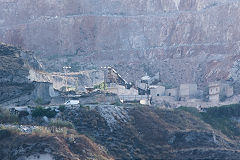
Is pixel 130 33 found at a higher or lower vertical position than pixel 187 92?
higher

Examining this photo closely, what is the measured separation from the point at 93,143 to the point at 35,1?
5782 centimetres

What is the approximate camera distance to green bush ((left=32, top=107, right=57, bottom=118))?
152 feet

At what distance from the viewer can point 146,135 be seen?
→ 4691cm

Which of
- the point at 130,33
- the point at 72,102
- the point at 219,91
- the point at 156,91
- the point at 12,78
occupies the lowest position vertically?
the point at 219,91

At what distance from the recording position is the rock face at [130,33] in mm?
85375

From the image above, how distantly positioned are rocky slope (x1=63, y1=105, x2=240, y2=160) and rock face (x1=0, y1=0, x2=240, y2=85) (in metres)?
31.8

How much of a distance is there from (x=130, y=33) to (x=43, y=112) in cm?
4840

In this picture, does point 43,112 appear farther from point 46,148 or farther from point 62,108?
point 46,148

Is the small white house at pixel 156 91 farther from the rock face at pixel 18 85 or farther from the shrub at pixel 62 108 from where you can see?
the shrub at pixel 62 108

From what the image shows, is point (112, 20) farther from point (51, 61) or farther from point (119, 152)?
point (119, 152)

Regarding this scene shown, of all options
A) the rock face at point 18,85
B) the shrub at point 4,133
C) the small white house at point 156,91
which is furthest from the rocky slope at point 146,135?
the small white house at point 156,91

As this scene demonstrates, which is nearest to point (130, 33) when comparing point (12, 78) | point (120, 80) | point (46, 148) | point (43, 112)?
point (120, 80)

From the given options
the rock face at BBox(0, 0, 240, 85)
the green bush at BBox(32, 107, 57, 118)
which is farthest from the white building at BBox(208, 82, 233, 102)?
the green bush at BBox(32, 107, 57, 118)

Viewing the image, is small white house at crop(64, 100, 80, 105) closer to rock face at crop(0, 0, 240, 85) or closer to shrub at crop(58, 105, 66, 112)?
shrub at crop(58, 105, 66, 112)
